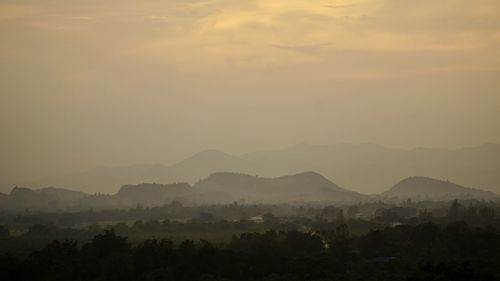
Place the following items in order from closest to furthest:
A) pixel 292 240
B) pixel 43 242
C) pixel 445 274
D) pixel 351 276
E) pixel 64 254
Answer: pixel 445 274 → pixel 351 276 → pixel 64 254 → pixel 292 240 → pixel 43 242

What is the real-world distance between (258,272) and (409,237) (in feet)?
48.0

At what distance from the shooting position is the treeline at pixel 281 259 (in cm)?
3597

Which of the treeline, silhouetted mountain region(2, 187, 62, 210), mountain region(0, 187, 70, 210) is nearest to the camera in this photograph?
the treeline

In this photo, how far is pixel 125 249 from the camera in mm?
43688

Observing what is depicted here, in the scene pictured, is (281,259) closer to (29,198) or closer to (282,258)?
(282,258)

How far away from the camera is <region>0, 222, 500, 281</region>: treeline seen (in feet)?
118

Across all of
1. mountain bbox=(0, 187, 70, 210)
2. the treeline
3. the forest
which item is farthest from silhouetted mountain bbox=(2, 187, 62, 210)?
the treeline

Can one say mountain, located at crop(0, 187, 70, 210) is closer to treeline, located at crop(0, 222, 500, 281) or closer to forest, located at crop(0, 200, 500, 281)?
forest, located at crop(0, 200, 500, 281)

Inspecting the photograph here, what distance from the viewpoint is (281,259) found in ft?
135

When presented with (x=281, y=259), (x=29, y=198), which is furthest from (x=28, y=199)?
(x=281, y=259)

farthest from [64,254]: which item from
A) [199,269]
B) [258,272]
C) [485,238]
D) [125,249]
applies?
[485,238]

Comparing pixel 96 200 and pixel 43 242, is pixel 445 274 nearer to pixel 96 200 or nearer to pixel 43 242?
pixel 43 242

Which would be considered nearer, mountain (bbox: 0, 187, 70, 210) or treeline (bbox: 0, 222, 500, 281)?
treeline (bbox: 0, 222, 500, 281)

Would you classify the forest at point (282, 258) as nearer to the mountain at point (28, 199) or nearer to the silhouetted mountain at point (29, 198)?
the mountain at point (28, 199)
